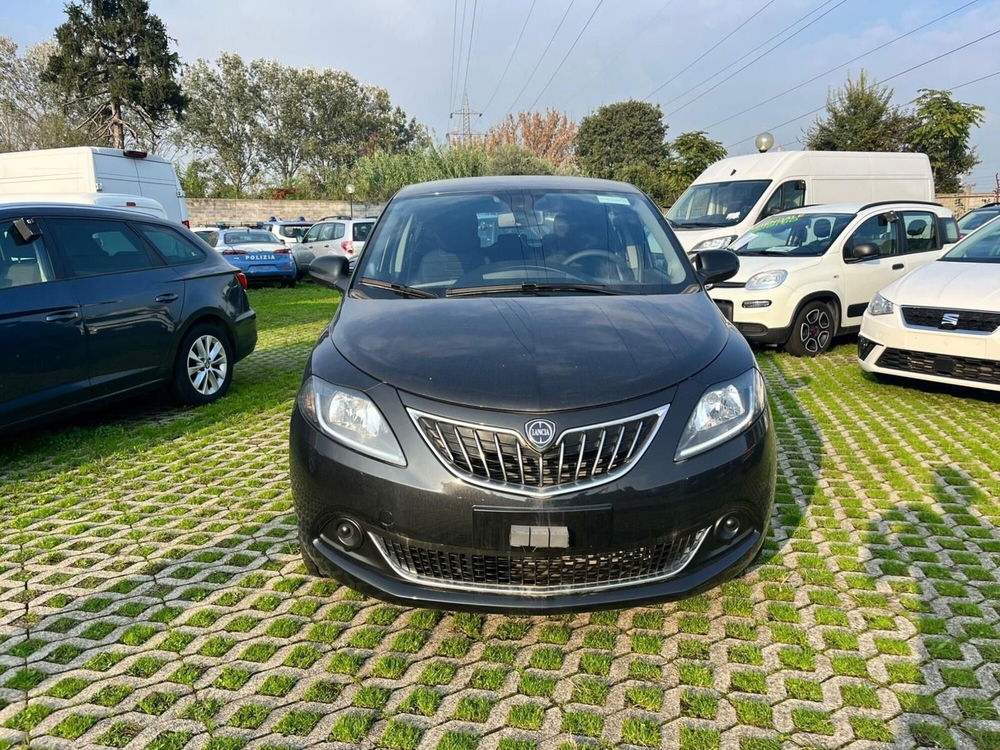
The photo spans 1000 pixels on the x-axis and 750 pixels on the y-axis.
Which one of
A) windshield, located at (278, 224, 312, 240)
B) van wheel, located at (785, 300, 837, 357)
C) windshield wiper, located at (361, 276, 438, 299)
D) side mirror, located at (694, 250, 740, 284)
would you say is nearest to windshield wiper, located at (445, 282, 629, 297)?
windshield wiper, located at (361, 276, 438, 299)

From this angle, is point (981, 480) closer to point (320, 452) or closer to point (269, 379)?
point (320, 452)

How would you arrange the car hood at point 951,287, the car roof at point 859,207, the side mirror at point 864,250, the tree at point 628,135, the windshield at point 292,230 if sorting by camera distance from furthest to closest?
the tree at point 628,135
the windshield at point 292,230
the car roof at point 859,207
the side mirror at point 864,250
the car hood at point 951,287

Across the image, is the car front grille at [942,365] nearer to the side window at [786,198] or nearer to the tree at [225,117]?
the side window at [786,198]

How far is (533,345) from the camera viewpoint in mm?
2678

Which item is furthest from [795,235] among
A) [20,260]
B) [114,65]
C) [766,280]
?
[114,65]

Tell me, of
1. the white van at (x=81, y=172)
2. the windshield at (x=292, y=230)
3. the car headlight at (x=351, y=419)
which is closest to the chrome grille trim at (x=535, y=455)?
the car headlight at (x=351, y=419)

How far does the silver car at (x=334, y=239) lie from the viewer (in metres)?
18.4

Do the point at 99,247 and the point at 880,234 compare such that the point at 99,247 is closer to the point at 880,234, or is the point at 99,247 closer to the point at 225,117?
the point at 880,234

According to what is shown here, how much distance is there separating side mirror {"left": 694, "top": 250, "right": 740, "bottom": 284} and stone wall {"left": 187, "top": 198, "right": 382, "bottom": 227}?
3348 cm

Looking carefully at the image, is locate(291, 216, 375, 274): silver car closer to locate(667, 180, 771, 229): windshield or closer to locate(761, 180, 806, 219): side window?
locate(667, 180, 771, 229): windshield

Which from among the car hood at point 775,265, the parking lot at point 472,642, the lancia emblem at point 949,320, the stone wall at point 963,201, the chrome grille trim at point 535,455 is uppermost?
the stone wall at point 963,201

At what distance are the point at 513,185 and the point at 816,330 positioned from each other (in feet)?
19.0

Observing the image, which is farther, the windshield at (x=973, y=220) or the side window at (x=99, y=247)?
the windshield at (x=973, y=220)

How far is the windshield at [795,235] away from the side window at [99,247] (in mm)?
6980
